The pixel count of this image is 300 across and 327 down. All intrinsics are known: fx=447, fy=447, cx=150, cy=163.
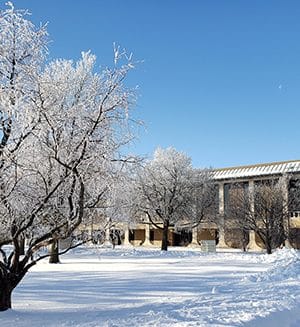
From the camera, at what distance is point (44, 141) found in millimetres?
8320

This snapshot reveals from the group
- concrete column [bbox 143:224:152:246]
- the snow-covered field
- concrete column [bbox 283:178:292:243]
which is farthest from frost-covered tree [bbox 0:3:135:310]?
concrete column [bbox 143:224:152:246]

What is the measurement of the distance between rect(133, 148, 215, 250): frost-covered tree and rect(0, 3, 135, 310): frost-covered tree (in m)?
27.0

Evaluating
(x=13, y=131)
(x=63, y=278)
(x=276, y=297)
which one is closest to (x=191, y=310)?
(x=276, y=297)

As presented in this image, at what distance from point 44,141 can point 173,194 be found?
98.0 ft

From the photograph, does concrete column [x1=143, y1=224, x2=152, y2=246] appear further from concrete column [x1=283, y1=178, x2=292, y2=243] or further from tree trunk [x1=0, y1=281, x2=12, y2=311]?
tree trunk [x1=0, y1=281, x2=12, y2=311]

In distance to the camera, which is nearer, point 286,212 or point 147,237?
point 286,212

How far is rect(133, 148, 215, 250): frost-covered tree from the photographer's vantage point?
37531 millimetres

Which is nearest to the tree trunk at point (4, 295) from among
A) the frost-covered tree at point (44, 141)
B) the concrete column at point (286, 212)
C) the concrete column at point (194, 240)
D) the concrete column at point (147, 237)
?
the frost-covered tree at point (44, 141)

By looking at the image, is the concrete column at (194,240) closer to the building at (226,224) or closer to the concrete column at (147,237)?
the building at (226,224)

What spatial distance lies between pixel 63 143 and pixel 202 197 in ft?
107

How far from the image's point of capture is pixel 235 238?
149 ft

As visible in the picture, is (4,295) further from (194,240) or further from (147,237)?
(147,237)

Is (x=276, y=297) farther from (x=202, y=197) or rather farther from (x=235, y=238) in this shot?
(x=235, y=238)

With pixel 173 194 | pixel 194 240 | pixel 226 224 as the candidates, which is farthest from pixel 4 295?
pixel 194 240
